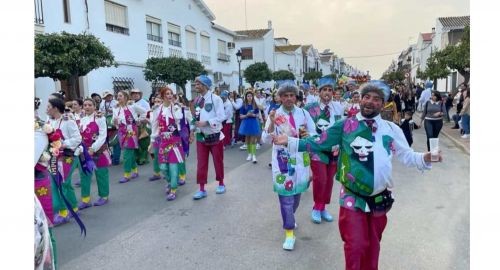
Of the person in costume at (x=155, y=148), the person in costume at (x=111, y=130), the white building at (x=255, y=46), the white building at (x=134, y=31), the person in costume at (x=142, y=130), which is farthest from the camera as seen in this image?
the white building at (x=255, y=46)

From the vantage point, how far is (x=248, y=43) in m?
49.8

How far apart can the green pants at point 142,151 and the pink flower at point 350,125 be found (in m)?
6.59

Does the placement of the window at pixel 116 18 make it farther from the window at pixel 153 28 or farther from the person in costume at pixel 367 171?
the person in costume at pixel 367 171

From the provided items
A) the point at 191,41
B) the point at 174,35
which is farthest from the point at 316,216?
the point at 191,41

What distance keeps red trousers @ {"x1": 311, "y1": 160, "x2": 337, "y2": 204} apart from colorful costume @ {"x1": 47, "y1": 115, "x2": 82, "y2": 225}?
3044 millimetres

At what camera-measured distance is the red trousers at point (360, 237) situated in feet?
10.1

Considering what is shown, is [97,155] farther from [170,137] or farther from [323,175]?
A: [323,175]

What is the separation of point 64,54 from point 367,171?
10429mm

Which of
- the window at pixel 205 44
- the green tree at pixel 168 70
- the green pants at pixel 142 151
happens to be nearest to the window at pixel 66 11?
the green tree at pixel 168 70

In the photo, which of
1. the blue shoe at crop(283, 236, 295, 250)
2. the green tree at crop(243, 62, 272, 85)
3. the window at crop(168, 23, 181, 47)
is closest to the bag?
the blue shoe at crop(283, 236, 295, 250)

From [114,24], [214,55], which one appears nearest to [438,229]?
[114,24]

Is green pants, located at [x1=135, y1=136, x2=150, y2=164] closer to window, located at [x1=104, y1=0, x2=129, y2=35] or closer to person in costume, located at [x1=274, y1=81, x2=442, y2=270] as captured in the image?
person in costume, located at [x1=274, y1=81, x2=442, y2=270]

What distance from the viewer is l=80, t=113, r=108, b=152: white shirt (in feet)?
19.3

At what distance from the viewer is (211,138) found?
6277 millimetres
